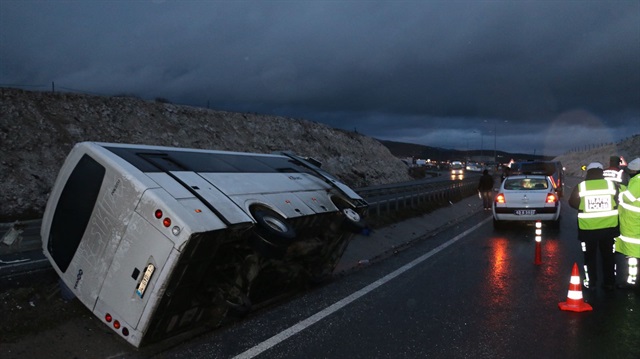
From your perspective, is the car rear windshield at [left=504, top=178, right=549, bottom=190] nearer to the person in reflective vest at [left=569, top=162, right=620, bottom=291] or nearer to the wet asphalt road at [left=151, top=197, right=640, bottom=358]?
the wet asphalt road at [left=151, top=197, right=640, bottom=358]

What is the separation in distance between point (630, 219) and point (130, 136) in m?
31.4

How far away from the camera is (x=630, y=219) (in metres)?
7.30

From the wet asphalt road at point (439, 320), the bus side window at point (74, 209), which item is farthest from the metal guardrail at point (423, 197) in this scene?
the bus side window at point (74, 209)

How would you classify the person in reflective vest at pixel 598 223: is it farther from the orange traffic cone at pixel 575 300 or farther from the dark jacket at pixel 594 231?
the orange traffic cone at pixel 575 300

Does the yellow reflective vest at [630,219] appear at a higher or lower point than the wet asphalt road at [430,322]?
higher

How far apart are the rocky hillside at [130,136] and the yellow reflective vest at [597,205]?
19.0 m

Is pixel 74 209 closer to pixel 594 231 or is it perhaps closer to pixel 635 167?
pixel 594 231

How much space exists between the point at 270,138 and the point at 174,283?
42976mm

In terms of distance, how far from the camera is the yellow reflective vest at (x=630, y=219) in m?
7.21

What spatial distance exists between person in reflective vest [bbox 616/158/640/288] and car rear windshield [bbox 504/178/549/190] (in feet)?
27.1

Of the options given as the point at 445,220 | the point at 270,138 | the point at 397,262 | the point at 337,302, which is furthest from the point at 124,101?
the point at 337,302

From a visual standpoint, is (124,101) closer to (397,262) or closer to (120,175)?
(397,262)

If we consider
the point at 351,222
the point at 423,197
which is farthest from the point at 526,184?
the point at 351,222

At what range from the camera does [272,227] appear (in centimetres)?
577
